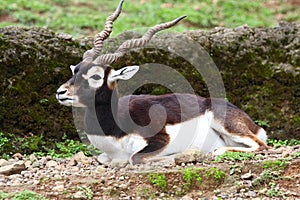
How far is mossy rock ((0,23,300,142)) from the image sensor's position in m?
7.77

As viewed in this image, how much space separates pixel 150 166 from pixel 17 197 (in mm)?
1510

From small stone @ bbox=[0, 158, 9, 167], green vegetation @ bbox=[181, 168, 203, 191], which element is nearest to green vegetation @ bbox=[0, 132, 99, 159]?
small stone @ bbox=[0, 158, 9, 167]

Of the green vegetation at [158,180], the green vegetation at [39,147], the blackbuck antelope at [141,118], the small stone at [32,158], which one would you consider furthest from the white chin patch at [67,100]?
the green vegetation at [158,180]

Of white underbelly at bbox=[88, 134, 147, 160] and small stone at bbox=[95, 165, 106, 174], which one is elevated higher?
white underbelly at bbox=[88, 134, 147, 160]

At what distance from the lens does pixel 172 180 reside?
592cm

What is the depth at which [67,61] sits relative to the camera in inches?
317

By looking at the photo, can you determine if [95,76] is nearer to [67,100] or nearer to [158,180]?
[67,100]

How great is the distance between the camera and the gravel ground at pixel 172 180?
224 inches

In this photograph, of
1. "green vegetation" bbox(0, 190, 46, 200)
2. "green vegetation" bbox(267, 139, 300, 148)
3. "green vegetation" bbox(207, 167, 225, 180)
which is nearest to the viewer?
"green vegetation" bbox(0, 190, 46, 200)

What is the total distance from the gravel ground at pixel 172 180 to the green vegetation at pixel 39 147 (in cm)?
92

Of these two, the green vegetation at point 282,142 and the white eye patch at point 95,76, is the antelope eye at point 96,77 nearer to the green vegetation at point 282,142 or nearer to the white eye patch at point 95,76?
the white eye patch at point 95,76

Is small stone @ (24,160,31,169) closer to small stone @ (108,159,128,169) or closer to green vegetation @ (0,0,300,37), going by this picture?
small stone @ (108,159,128,169)

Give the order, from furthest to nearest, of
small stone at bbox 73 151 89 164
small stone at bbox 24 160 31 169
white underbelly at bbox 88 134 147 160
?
small stone at bbox 73 151 89 164 < white underbelly at bbox 88 134 147 160 < small stone at bbox 24 160 31 169

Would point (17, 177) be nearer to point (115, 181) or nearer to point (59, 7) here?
point (115, 181)
